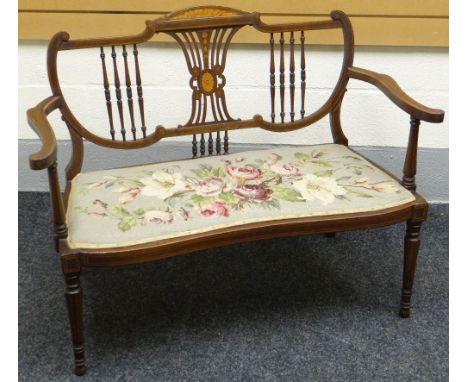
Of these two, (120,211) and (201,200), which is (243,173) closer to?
(201,200)

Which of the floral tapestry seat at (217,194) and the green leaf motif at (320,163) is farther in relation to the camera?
the green leaf motif at (320,163)

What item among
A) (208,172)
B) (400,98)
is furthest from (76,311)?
(400,98)

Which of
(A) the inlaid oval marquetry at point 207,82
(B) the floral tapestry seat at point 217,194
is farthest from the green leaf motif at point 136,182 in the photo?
(A) the inlaid oval marquetry at point 207,82

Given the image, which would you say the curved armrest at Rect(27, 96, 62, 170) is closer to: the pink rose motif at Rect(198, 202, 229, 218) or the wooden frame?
the pink rose motif at Rect(198, 202, 229, 218)

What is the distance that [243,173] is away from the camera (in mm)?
1874

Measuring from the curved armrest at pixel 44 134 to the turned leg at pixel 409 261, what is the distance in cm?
100

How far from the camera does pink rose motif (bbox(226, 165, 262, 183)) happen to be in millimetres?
1848

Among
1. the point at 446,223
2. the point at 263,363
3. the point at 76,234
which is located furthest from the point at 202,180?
the point at 446,223

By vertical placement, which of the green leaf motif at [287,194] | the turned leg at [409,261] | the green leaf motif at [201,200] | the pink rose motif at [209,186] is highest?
the pink rose motif at [209,186]

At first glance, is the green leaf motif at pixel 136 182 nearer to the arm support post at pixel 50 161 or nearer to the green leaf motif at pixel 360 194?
the arm support post at pixel 50 161

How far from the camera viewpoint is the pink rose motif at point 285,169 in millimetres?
1875

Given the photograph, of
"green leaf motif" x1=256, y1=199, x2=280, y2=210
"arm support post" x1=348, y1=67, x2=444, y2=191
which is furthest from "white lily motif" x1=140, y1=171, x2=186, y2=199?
"arm support post" x1=348, y1=67, x2=444, y2=191

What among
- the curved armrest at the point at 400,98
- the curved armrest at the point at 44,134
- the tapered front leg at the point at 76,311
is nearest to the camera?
the curved armrest at the point at 44,134

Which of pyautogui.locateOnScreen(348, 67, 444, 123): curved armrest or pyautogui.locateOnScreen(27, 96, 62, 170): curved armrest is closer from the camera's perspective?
pyautogui.locateOnScreen(27, 96, 62, 170): curved armrest
